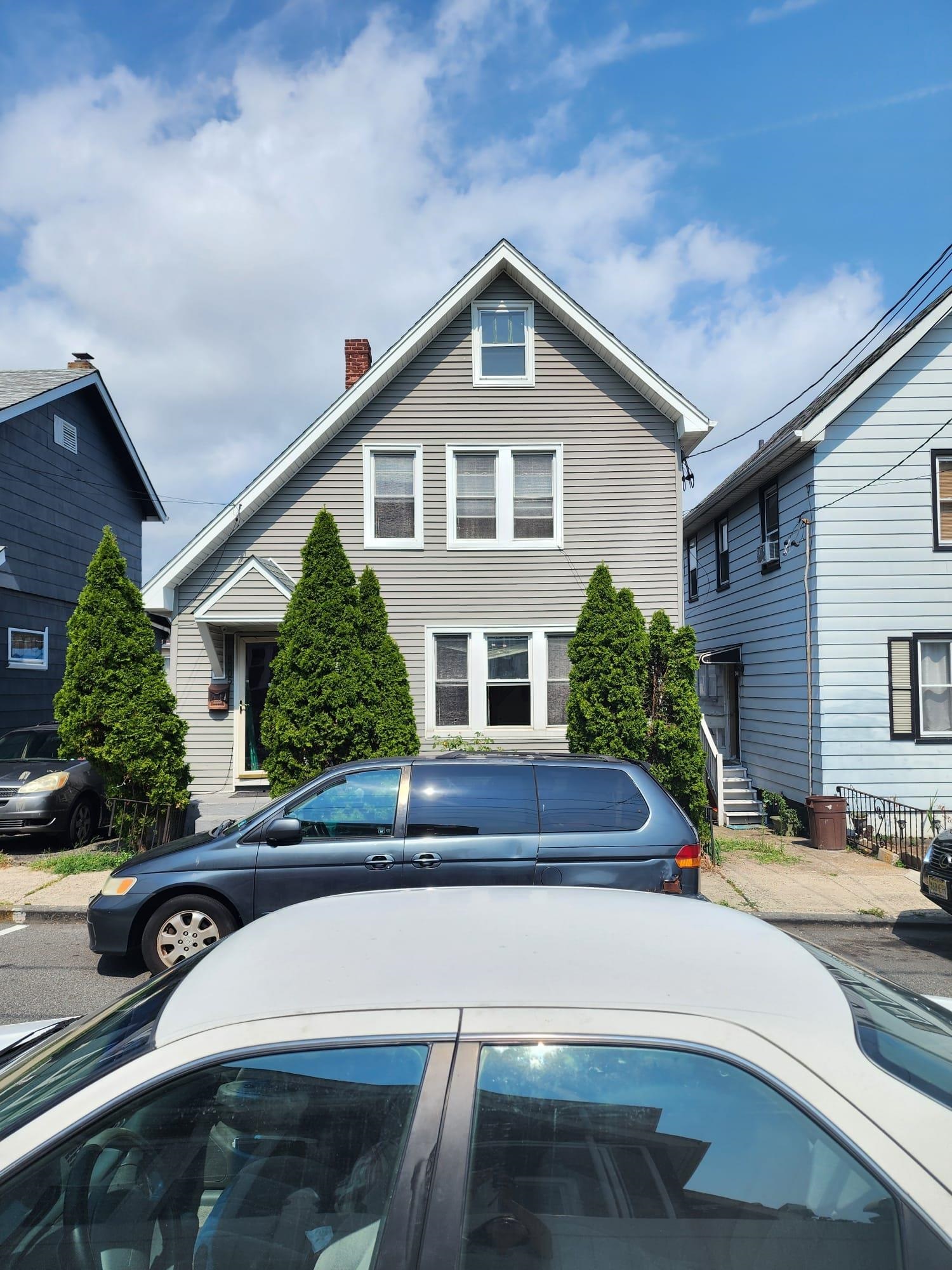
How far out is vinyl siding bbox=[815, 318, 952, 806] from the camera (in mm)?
14148

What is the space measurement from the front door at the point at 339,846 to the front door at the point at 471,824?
0.17 metres

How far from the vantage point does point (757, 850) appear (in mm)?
13078

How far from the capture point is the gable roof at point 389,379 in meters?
14.2

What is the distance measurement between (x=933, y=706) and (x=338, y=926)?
1411 cm

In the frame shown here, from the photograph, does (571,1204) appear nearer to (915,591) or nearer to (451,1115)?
(451,1115)

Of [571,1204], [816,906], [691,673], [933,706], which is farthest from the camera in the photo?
[933,706]

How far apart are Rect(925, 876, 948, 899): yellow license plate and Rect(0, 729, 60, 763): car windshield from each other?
1216 cm

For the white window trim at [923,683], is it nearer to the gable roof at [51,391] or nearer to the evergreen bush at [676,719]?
the evergreen bush at [676,719]

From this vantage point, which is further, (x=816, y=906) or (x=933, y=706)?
(x=933, y=706)

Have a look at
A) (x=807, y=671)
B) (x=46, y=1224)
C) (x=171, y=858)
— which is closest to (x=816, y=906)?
(x=807, y=671)

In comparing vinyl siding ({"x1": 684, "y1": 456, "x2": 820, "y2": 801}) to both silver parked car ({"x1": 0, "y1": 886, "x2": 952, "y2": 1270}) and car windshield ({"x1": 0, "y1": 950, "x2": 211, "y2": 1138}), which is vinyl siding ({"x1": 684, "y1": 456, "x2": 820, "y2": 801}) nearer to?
silver parked car ({"x1": 0, "y1": 886, "x2": 952, "y2": 1270})

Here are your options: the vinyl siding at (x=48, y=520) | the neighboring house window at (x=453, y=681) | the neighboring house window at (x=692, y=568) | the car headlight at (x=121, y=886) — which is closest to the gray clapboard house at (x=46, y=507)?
the vinyl siding at (x=48, y=520)

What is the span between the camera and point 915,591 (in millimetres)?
14234

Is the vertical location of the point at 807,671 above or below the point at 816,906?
above
